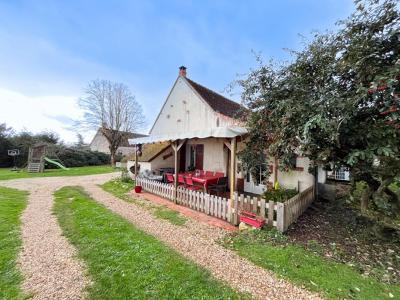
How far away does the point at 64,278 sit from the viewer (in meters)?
3.21

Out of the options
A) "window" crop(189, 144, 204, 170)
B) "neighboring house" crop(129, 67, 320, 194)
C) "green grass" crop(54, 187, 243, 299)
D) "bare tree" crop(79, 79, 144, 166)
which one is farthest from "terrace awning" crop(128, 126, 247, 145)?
"bare tree" crop(79, 79, 144, 166)

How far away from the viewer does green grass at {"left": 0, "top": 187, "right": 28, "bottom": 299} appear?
9.65 ft

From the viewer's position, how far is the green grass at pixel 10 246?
116 inches

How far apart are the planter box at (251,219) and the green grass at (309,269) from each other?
13.7 inches

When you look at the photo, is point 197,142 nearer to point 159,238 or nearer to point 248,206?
point 248,206

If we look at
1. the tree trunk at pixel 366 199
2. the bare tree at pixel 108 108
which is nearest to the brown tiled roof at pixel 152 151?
the tree trunk at pixel 366 199

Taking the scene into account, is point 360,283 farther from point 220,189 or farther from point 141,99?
point 141,99

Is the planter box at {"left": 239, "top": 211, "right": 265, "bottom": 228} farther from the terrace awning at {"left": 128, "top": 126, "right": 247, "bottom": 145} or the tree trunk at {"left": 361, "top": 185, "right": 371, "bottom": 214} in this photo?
the tree trunk at {"left": 361, "top": 185, "right": 371, "bottom": 214}

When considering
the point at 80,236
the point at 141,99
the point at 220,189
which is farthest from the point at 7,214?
the point at 141,99

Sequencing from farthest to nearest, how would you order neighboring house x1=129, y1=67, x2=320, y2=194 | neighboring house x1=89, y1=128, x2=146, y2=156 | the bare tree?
neighboring house x1=89, y1=128, x2=146, y2=156
the bare tree
neighboring house x1=129, y1=67, x2=320, y2=194

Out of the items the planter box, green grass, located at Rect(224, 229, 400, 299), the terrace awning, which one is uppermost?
the terrace awning

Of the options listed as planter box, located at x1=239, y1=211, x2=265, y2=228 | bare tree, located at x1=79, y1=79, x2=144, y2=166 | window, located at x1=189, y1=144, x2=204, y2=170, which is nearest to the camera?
planter box, located at x1=239, y1=211, x2=265, y2=228

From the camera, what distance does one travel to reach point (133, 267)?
3.49 m

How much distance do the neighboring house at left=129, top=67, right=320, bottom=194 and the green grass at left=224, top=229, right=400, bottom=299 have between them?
4319 mm
